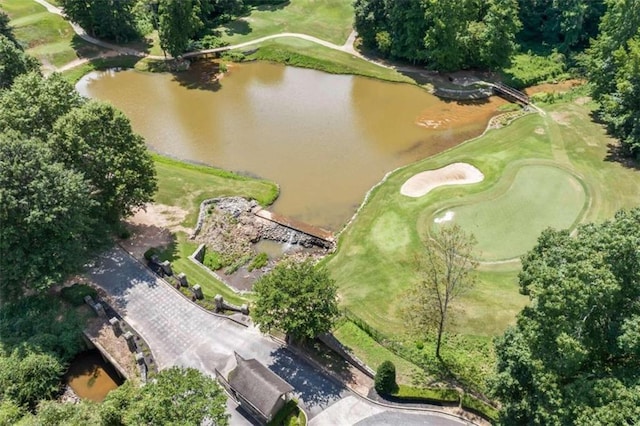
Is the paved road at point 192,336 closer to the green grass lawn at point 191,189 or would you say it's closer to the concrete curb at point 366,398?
the concrete curb at point 366,398

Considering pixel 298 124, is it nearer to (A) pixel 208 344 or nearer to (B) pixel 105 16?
(A) pixel 208 344

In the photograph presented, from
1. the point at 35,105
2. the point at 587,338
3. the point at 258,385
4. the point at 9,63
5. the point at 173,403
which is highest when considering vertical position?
the point at 9,63

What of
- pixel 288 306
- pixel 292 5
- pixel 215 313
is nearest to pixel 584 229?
pixel 288 306

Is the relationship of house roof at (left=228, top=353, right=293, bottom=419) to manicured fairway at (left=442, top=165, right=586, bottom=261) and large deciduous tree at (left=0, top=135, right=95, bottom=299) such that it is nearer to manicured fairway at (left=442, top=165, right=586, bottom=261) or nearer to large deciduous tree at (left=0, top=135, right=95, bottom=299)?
large deciduous tree at (left=0, top=135, right=95, bottom=299)

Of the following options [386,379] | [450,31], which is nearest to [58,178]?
[386,379]

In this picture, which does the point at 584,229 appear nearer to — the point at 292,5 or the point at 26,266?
the point at 26,266

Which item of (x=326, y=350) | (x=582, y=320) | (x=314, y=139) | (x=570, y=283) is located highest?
(x=570, y=283)

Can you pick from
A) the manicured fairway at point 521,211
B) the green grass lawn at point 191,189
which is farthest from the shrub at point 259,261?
the manicured fairway at point 521,211
